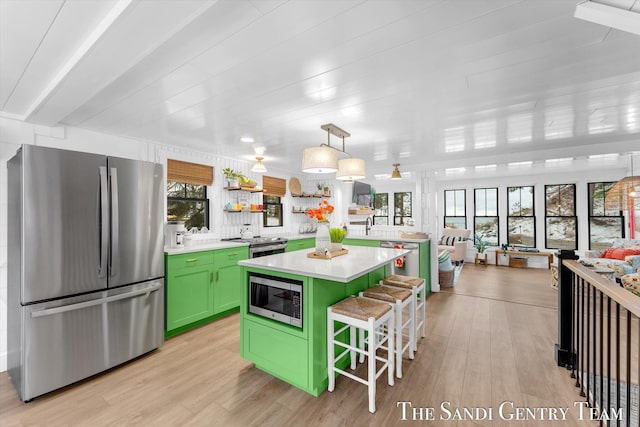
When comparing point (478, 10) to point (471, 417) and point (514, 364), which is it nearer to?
point (471, 417)

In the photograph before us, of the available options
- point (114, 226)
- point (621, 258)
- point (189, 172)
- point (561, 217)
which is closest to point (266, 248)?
point (189, 172)

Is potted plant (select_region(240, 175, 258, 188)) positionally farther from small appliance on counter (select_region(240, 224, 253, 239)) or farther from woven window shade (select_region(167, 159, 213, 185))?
small appliance on counter (select_region(240, 224, 253, 239))

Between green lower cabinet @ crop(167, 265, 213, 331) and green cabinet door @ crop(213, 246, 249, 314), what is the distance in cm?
9

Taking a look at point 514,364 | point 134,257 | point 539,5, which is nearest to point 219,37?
point 539,5

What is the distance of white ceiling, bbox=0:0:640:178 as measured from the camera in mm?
1257

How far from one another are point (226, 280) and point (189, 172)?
63.8 inches

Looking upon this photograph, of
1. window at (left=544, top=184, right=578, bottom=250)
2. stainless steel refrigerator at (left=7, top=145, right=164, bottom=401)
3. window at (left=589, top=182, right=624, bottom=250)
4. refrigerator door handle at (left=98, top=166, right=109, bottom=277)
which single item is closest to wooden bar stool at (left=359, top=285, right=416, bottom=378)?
stainless steel refrigerator at (left=7, top=145, right=164, bottom=401)

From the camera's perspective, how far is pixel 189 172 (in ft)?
A: 12.9

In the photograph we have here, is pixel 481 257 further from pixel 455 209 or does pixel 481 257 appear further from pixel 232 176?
pixel 232 176

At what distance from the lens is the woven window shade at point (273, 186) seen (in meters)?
5.21

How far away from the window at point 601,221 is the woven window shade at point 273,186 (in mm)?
7206

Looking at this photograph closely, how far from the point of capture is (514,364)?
2467 mm

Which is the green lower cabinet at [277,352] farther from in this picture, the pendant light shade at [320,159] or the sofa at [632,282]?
the sofa at [632,282]

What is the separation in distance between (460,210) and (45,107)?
8788mm
